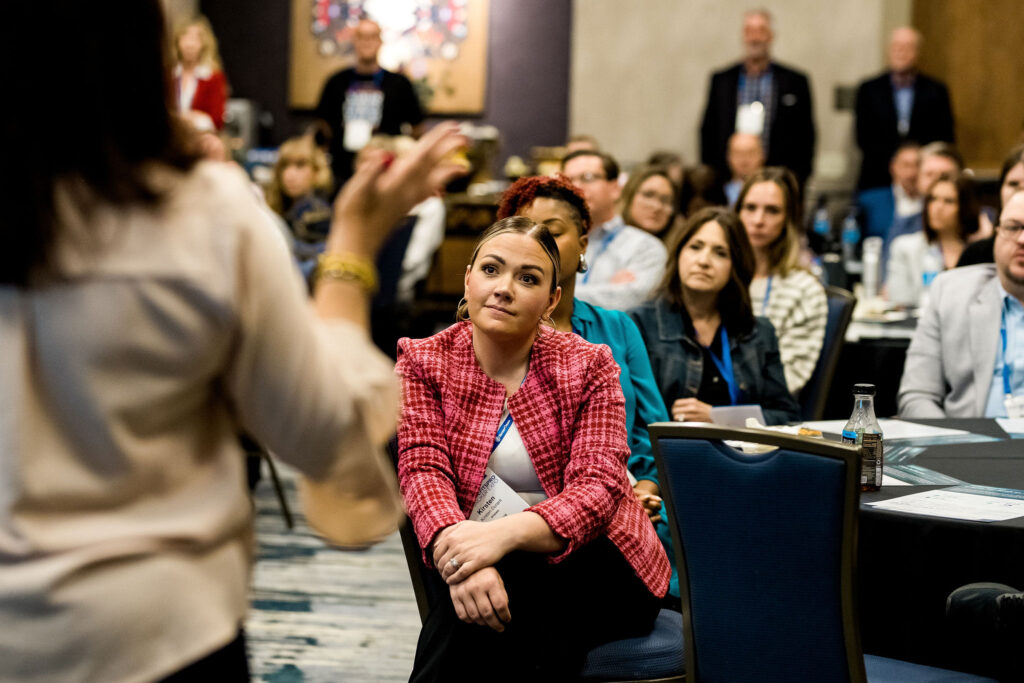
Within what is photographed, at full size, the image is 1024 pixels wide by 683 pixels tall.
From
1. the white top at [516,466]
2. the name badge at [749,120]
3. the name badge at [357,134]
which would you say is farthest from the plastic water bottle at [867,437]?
the name badge at [357,134]

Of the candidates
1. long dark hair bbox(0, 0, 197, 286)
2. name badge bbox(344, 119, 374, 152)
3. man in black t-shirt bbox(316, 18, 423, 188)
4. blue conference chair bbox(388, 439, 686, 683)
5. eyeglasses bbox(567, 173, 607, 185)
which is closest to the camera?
long dark hair bbox(0, 0, 197, 286)

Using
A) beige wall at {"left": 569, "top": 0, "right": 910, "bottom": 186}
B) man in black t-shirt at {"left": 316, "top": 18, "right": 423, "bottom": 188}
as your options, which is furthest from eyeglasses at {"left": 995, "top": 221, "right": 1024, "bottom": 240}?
beige wall at {"left": 569, "top": 0, "right": 910, "bottom": 186}

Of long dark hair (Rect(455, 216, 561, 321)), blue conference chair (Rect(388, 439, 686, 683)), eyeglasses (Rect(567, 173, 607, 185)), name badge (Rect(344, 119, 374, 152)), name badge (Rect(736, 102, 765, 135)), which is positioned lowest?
blue conference chair (Rect(388, 439, 686, 683))

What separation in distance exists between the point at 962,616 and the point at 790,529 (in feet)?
0.95

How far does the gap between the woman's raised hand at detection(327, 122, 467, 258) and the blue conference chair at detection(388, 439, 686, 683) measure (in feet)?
4.00

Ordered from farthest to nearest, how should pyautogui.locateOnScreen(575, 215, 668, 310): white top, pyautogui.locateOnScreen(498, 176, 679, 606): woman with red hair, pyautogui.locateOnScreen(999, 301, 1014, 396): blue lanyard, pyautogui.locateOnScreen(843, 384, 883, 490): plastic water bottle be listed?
pyautogui.locateOnScreen(575, 215, 668, 310): white top → pyautogui.locateOnScreen(999, 301, 1014, 396): blue lanyard → pyautogui.locateOnScreen(498, 176, 679, 606): woman with red hair → pyautogui.locateOnScreen(843, 384, 883, 490): plastic water bottle

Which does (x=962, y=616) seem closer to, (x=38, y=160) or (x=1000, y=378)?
(x=38, y=160)

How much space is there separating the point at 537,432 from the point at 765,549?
0.52 metres

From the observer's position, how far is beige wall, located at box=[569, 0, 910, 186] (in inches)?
367

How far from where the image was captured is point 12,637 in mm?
935

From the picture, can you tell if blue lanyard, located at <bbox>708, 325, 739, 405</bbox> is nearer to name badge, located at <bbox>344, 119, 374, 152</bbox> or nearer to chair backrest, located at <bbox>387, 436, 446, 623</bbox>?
chair backrest, located at <bbox>387, 436, 446, 623</bbox>

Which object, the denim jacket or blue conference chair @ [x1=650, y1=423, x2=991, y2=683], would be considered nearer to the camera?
blue conference chair @ [x1=650, y1=423, x2=991, y2=683]

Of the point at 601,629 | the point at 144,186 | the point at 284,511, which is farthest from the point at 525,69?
the point at 144,186

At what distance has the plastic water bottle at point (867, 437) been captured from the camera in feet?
7.77
